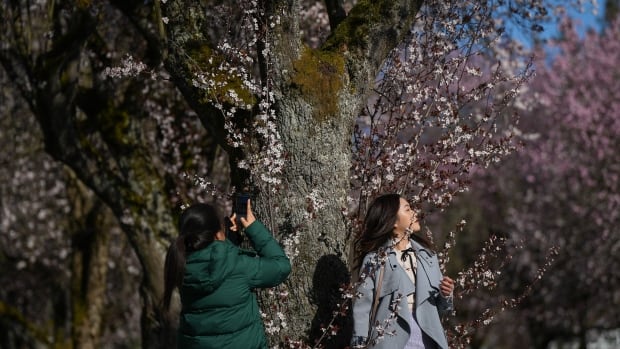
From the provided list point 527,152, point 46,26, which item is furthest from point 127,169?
point 527,152

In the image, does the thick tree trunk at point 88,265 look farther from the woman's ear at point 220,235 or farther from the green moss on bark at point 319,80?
the woman's ear at point 220,235

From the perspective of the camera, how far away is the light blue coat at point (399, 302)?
4598 mm

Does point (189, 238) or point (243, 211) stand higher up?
point (243, 211)

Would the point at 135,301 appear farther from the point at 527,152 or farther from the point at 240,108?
the point at 240,108

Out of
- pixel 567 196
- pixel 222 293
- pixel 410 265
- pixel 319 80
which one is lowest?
pixel 222 293

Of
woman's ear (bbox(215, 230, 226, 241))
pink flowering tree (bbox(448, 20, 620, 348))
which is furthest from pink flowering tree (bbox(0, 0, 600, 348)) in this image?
pink flowering tree (bbox(448, 20, 620, 348))

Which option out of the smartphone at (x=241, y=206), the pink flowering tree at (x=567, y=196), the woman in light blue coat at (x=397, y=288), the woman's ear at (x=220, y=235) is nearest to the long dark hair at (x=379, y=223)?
the woman in light blue coat at (x=397, y=288)

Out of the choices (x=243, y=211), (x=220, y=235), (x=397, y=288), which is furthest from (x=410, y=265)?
(x=220, y=235)

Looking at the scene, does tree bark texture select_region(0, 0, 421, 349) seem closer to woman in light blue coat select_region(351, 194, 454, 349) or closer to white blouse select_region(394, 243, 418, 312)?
woman in light blue coat select_region(351, 194, 454, 349)

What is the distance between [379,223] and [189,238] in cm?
108

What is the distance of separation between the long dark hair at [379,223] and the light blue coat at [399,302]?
6cm

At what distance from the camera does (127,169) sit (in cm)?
740

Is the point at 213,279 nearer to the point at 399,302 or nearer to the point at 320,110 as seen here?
the point at 399,302

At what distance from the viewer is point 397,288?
182 inches
